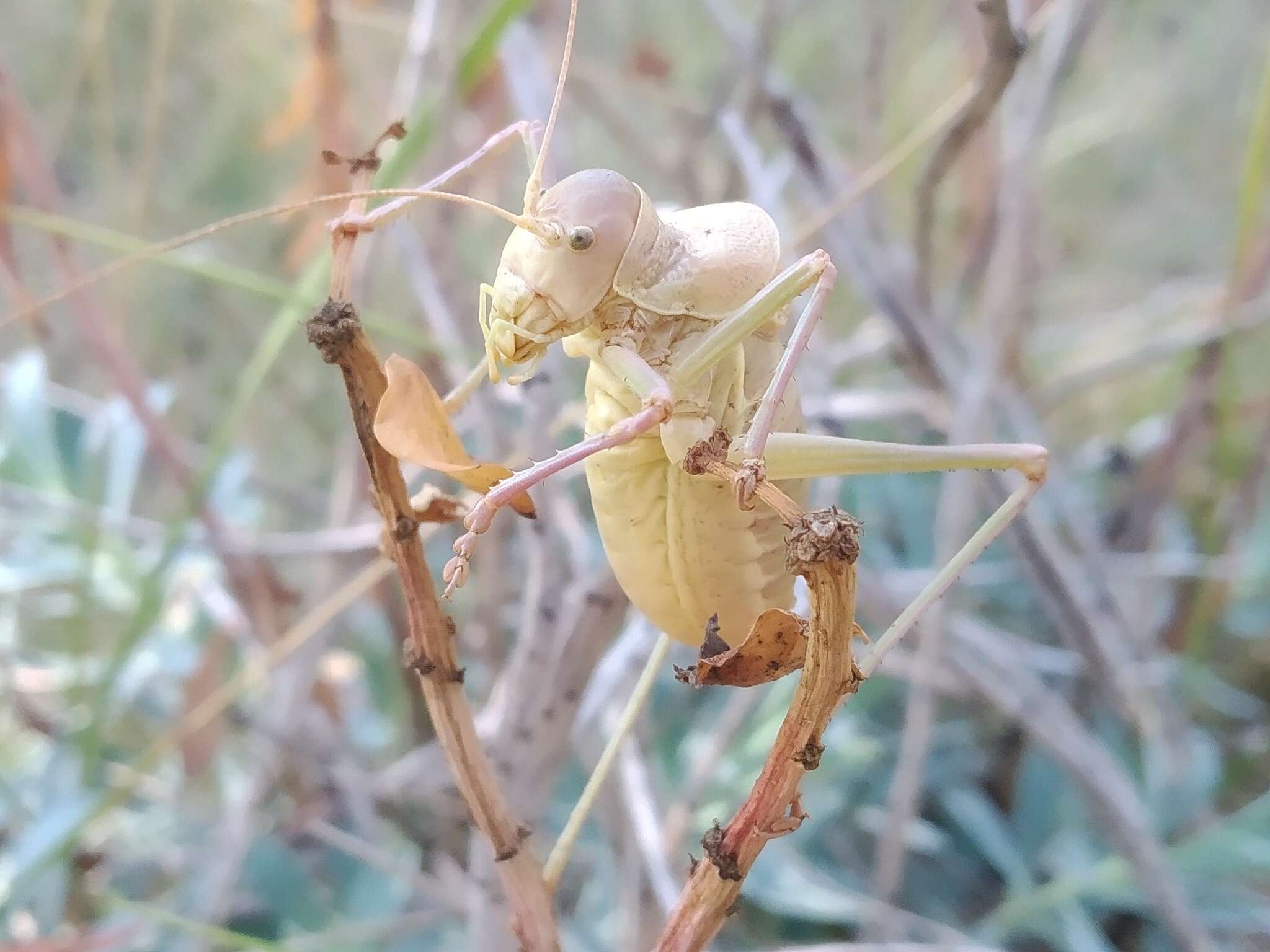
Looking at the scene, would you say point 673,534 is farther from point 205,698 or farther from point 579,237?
point 205,698

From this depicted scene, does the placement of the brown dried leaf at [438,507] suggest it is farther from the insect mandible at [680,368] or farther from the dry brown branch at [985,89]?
the dry brown branch at [985,89]

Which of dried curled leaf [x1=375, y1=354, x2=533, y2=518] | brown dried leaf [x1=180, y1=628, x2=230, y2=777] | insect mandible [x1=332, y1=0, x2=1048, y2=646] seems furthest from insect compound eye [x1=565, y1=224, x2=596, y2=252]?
brown dried leaf [x1=180, y1=628, x2=230, y2=777]

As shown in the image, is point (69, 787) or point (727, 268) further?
point (69, 787)

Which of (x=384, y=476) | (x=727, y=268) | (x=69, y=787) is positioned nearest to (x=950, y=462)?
(x=727, y=268)

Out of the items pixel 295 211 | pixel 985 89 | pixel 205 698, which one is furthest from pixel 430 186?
pixel 205 698

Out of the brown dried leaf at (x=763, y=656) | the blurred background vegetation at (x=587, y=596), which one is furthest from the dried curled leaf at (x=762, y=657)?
the blurred background vegetation at (x=587, y=596)

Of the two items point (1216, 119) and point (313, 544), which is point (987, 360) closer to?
point (313, 544)
